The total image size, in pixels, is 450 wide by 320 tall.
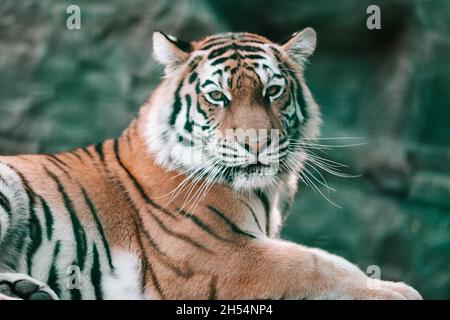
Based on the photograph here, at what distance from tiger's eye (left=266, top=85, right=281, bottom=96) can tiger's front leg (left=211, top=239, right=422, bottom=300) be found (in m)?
0.71

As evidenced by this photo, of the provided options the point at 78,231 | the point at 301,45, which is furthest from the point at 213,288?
the point at 301,45

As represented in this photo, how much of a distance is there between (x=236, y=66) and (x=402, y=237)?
143cm

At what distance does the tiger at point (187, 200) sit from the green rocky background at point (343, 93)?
52 centimetres

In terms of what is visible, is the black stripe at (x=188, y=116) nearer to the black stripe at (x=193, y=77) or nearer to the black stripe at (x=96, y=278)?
the black stripe at (x=193, y=77)

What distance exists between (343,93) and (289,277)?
4.62 ft

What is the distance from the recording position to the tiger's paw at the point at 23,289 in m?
2.92

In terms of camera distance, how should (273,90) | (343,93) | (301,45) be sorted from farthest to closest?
(343,93) < (301,45) < (273,90)

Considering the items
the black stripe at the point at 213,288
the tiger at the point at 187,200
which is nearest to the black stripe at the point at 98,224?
the tiger at the point at 187,200

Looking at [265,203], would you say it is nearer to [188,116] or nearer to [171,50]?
[188,116]

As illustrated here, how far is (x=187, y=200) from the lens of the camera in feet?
10.8

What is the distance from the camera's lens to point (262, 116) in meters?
3.27

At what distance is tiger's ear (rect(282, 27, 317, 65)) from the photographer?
3570 mm

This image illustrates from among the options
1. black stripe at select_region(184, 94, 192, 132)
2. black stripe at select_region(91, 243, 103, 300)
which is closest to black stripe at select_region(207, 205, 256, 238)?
black stripe at select_region(184, 94, 192, 132)

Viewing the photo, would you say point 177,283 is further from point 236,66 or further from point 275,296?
point 236,66
